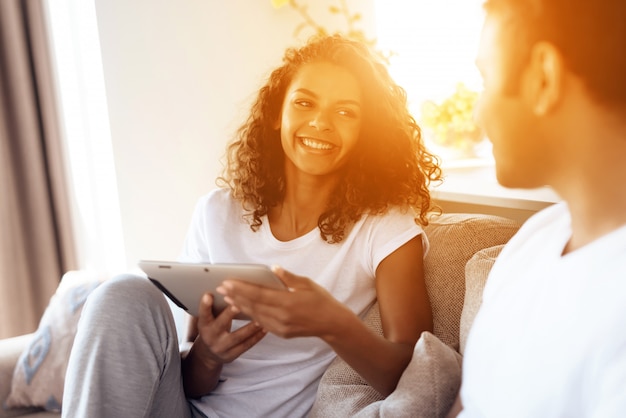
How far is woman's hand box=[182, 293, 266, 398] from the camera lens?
1.24 meters

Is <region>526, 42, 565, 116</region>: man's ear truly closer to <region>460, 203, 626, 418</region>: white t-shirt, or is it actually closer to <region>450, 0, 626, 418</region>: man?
<region>450, 0, 626, 418</region>: man

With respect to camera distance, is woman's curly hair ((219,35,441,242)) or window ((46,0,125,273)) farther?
window ((46,0,125,273))

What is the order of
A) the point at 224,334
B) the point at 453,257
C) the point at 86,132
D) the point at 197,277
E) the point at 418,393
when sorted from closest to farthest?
1. the point at 418,393
2. the point at 197,277
3. the point at 224,334
4. the point at 453,257
5. the point at 86,132

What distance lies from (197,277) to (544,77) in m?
0.78

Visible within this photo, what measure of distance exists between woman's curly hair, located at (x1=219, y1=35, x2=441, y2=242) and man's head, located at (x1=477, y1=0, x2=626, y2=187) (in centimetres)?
93

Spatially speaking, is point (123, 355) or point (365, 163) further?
point (365, 163)

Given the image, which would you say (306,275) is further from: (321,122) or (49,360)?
(49,360)

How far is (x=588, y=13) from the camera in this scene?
0.46m

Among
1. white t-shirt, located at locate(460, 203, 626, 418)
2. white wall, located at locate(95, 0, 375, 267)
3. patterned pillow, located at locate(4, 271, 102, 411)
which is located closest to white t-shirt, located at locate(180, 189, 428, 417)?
patterned pillow, located at locate(4, 271, 102, 411)

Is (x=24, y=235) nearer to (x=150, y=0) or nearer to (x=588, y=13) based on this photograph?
(x=150, y=0)

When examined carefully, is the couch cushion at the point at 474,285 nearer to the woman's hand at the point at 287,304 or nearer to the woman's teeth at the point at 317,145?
the woman's hand at the point at 287,304

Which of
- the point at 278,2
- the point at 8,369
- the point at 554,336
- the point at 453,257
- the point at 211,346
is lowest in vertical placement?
the point at 8,369

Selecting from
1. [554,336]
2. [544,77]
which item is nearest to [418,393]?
[554,336]

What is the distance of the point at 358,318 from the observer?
45.8 inches
